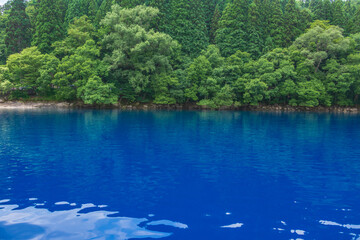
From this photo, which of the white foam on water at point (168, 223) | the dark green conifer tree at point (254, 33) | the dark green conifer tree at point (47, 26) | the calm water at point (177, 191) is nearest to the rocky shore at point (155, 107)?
the dark green conifer tree at point (254, 33)

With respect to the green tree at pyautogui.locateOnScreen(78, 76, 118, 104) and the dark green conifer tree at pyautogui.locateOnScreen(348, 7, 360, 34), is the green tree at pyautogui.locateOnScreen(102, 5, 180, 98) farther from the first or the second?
the dark green conifer tree at pyautogui.locateOnScreen(348, 7, 360, 34)

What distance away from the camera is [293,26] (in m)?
59.8

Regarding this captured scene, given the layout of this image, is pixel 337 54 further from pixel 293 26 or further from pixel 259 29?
pixel 259 29

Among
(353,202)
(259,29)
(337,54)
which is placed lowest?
(353,202)

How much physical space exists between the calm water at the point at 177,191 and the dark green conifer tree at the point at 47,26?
44035mm

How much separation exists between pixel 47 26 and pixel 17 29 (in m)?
7.85

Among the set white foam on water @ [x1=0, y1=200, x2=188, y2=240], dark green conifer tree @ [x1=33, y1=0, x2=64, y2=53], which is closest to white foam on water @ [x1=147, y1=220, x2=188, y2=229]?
white foam on water @ [x1=0, y1=200, x2=188, y2=240]

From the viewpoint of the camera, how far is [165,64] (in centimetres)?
4928

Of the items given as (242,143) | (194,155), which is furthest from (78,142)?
(242,143)

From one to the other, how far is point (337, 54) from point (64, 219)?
56.0 metres

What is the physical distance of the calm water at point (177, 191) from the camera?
6.48 meters

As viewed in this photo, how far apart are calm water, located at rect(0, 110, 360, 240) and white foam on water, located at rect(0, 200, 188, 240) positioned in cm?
2

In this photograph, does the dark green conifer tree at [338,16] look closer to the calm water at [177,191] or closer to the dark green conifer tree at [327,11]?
the dark green conifer tree at [327,11]

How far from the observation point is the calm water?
6477 mm
